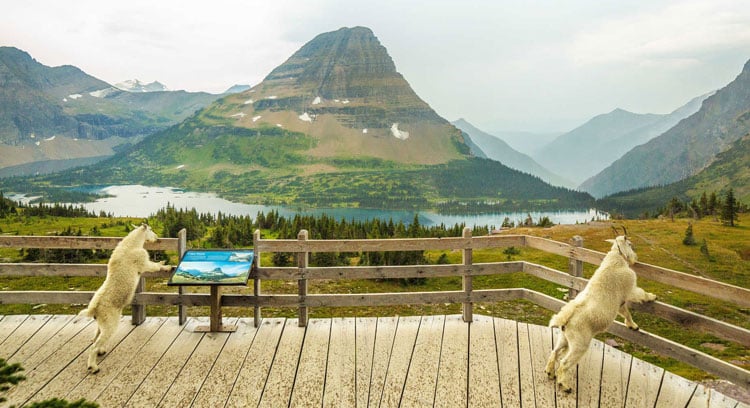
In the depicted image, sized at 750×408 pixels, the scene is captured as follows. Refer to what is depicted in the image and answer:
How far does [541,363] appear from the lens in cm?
656

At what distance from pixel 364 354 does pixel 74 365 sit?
4290 mm

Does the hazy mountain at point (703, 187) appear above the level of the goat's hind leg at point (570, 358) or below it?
above

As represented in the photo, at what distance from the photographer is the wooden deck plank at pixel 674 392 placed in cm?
562

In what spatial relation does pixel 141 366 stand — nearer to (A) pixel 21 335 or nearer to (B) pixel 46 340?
(B) pixel 46 340

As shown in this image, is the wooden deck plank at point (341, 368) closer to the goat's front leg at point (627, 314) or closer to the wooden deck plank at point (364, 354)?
the wooden deck plank at point (364, 354)

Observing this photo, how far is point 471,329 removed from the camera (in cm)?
769

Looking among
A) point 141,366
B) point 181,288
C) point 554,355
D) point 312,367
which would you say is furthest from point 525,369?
point 181,288

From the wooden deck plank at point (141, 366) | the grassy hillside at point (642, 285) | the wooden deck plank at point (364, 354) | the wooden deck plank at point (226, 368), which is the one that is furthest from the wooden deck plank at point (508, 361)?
the wooden deck plank at point (141, 366)

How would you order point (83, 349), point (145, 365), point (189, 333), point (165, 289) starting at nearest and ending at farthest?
point (145, 365) → point (83, 349) → point (189, 333) → point (165, 289)

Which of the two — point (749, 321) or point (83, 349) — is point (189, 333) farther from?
point (749, 321)

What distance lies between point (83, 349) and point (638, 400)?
8.11m

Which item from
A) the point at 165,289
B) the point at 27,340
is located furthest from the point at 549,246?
the point at 165,289

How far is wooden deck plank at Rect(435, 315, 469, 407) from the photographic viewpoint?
5852 millimetres

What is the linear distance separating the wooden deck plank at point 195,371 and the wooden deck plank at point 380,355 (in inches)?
93.0
